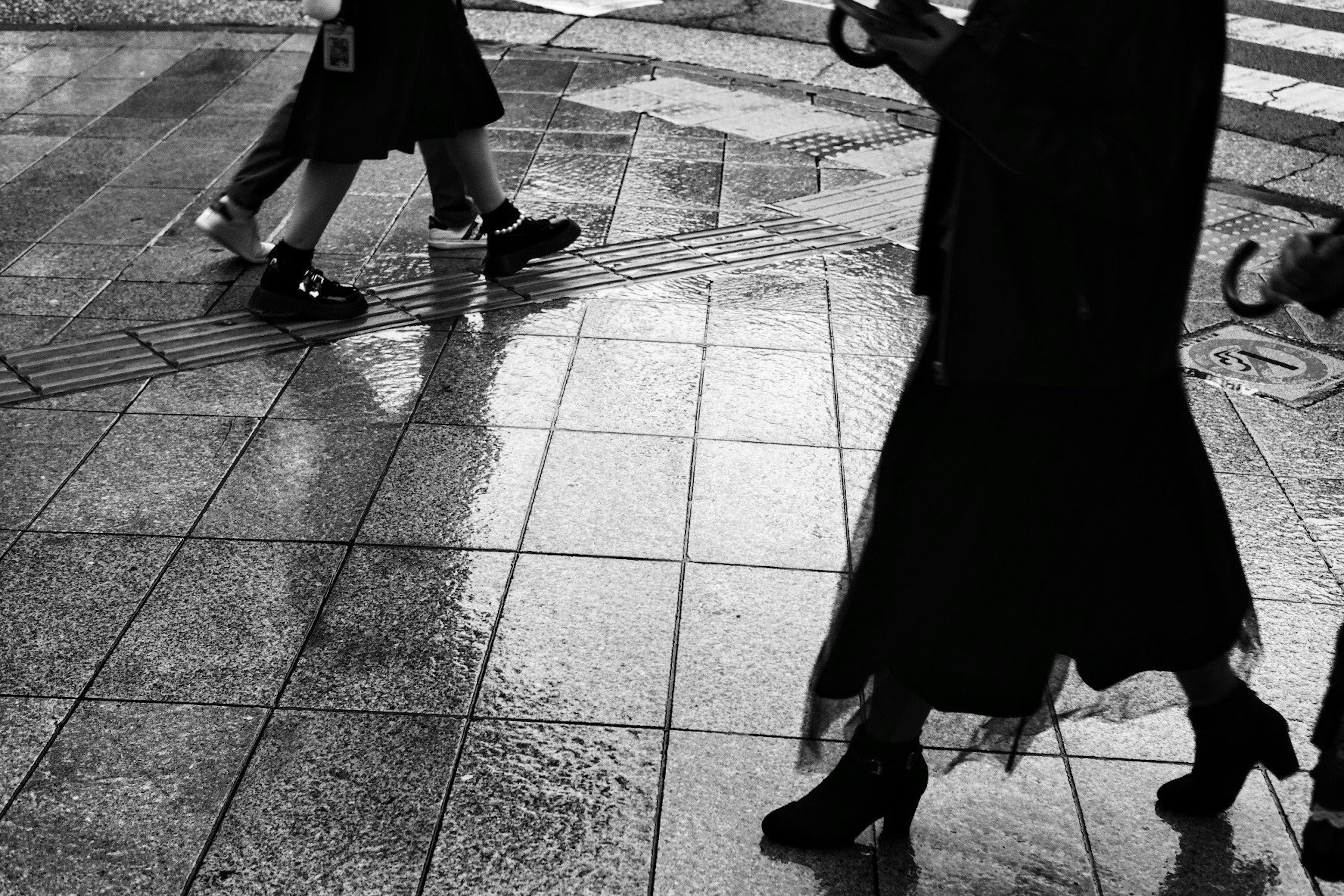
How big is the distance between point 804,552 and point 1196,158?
1.67 metres

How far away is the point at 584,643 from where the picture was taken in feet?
10.4

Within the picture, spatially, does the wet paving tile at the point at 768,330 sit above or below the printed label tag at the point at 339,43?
below

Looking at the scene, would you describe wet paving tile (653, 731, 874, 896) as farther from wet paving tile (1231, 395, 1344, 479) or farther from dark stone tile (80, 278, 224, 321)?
dark stone tile (80, 278, 224, 321)

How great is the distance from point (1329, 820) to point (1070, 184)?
1.06 m

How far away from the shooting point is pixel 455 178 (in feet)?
17.9

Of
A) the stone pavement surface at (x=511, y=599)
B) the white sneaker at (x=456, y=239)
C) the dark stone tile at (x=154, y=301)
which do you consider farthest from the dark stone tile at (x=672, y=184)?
the dark stone tile at (x=154, y=301)

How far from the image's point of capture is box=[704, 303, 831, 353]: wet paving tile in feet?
15.4

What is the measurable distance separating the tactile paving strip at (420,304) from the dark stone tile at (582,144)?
1.16 meters

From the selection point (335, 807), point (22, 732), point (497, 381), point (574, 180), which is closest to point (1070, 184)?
point (335, 807)

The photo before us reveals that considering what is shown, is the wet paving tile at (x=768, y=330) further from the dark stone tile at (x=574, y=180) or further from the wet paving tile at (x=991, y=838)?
the wet paving tile at (x=991, y=838)

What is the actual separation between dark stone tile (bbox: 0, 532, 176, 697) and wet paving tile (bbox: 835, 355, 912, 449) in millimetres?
1961

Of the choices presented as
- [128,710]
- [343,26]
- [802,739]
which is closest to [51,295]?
[343,26]

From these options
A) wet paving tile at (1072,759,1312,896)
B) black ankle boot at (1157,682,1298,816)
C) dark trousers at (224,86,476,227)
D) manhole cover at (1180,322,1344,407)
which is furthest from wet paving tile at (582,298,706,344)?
black ankle boot at (1157,682,1298,816)

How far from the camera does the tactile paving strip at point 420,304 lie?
448 cm
